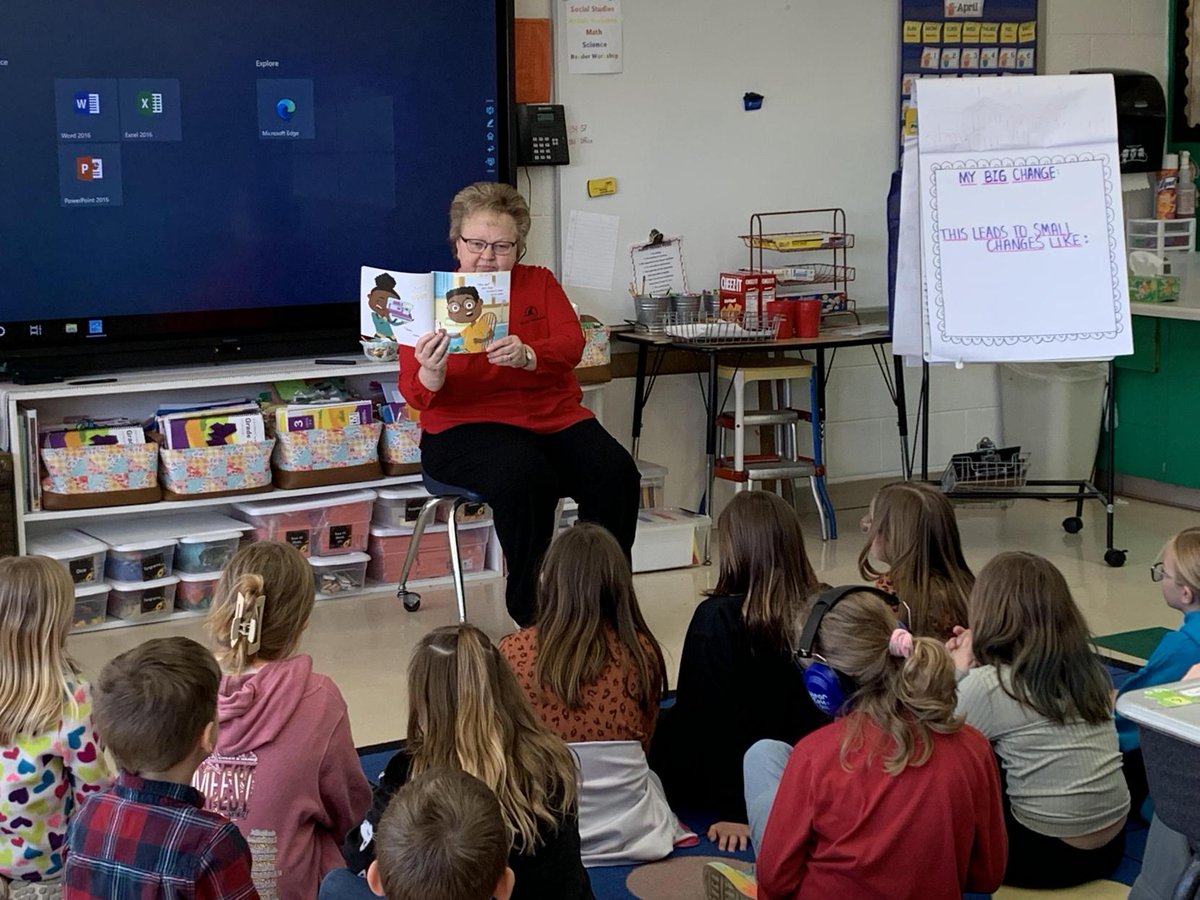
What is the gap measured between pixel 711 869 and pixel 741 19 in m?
3.66

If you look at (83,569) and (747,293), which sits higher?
(747,293)

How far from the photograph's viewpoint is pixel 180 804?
6.15 ft

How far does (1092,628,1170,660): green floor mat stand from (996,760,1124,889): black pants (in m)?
1.32

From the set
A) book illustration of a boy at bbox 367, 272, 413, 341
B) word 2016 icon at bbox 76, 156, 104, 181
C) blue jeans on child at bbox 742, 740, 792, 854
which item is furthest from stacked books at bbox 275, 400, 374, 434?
blue jeans on child at bbox 742, 740, 792, 854

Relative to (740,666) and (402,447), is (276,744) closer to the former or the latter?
(740,666)

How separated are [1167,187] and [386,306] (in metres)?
3.69

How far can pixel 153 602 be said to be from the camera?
14.5 feet

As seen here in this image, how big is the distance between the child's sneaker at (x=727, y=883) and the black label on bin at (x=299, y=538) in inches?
93.9

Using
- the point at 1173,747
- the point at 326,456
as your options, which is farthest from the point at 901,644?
the point at 326,456

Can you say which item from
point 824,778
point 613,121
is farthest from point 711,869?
point 613,121

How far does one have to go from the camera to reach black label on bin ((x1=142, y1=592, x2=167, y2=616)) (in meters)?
4.39

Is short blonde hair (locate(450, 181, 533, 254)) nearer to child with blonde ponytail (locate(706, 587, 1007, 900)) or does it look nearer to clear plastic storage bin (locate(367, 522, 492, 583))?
clear plastic storage bin (locate(367, 522, 492, 583))

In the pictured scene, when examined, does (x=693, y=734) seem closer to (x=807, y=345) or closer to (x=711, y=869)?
(x=711, y=869)

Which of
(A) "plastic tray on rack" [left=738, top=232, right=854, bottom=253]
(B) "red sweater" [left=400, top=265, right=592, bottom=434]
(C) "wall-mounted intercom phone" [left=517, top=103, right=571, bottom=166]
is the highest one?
(C) "wall-mounted intercom phone" [left=517, top=103, right=571, bottom=166]
